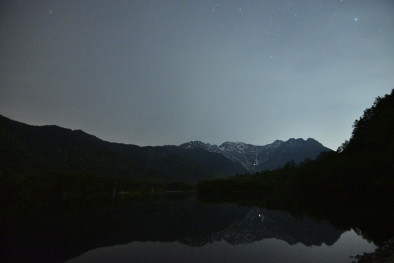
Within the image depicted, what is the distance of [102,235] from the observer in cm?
3195

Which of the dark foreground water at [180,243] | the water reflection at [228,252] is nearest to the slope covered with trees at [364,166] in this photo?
the dark foreground water at [180,243]

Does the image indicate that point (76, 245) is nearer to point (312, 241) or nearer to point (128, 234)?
point (128, 234)

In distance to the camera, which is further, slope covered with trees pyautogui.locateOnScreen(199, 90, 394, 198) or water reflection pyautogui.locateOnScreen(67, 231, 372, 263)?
slope covered with trees pyautogui.locateOnScreen(199, 90, 394, 198)

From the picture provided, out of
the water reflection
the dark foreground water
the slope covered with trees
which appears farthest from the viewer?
the slope covered with trees

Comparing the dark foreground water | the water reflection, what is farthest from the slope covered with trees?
the water reflection

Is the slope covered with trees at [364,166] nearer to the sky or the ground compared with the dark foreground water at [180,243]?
nearer to the sky

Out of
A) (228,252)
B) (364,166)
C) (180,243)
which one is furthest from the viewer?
(364,166)

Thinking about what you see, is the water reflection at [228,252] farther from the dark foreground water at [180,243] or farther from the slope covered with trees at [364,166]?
the slope covered with trees at [364,166]

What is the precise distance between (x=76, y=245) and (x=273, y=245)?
19.6 meters

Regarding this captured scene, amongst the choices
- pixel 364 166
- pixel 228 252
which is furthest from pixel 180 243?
pixel 364 166

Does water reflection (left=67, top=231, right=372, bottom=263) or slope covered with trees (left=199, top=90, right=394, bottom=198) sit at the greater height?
slope covered with trees (left=199, top=90, right=394, bottom=198)

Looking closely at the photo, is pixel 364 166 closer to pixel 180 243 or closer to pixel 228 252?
pixel 228 252

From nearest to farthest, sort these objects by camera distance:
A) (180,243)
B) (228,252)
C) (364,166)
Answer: (228,252) < (180,243) < (364,166)

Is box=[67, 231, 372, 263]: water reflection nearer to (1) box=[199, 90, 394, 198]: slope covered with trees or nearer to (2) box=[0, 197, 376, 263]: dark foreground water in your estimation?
(2) box=[0, 197, 376, 263]: dark foreground water
